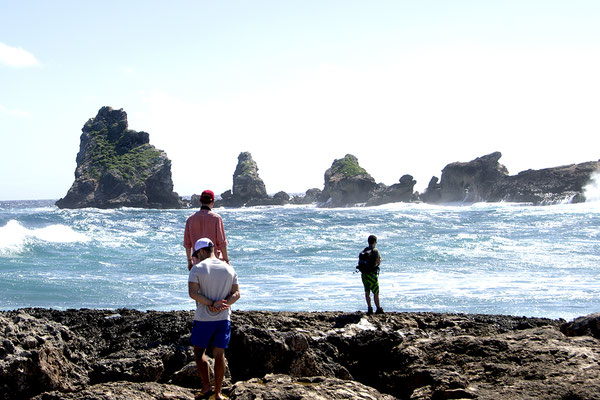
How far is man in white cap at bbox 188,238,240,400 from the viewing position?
4.72 metres

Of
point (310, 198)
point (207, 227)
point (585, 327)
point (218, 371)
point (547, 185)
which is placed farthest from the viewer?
point (310, 198)

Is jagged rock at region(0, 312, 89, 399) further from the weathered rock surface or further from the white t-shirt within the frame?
the weathered rock surface

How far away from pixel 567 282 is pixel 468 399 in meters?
12.8

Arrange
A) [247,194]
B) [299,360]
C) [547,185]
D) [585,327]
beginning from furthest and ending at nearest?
[247,194], [547,185], [585,327], [299,360]

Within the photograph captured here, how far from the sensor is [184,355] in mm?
5633

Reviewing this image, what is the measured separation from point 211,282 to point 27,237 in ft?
84.8

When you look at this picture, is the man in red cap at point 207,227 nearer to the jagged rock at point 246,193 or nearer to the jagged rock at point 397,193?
the jagged rock at point 397,193

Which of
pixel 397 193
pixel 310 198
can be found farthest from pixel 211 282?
pixel 310 198

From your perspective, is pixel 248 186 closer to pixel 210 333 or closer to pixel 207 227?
pixel 207 227

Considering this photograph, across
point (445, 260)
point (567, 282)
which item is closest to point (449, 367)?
point (567, 282)

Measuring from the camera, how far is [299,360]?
5562mm

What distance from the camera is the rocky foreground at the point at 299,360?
4.48m

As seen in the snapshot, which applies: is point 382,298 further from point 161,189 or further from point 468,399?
point 161,189

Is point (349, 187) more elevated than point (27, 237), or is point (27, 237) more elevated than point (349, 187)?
point (349, 187)
